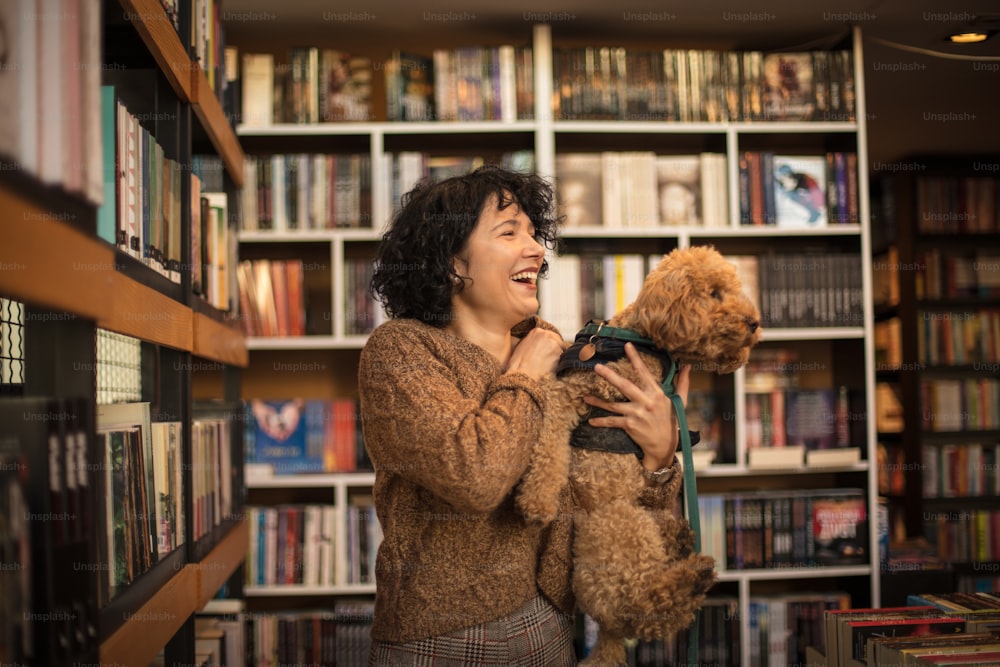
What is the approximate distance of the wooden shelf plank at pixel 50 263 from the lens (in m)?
0.73

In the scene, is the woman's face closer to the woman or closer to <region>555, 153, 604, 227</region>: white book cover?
the woman

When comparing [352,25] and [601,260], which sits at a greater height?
[352,25]

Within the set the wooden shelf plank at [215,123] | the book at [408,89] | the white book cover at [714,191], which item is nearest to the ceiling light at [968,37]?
the white book cover at [714,191]

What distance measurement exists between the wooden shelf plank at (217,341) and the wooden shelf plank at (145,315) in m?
0.08

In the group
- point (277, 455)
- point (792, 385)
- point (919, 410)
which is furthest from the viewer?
point (919, 410)

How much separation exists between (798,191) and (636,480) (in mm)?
2104

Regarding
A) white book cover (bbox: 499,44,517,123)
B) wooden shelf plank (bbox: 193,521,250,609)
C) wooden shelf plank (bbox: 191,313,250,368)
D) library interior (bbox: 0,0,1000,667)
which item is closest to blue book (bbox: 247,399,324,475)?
library interior (bbox: 0,0,1000,667)

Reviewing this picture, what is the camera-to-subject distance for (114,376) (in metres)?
1.68

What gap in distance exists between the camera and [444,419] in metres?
1.24

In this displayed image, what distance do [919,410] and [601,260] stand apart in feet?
8.77

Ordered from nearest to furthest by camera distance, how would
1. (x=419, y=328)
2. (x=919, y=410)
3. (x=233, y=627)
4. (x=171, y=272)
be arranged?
(x=419, y=328) → (x=171, y=272) → (x=233, y=627) → (x=919, y=410)

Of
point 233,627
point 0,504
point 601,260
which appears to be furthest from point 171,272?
point 601,260

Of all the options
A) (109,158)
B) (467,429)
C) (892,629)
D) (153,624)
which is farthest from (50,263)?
(892,629)

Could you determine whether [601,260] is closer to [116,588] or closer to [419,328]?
[419,328]
